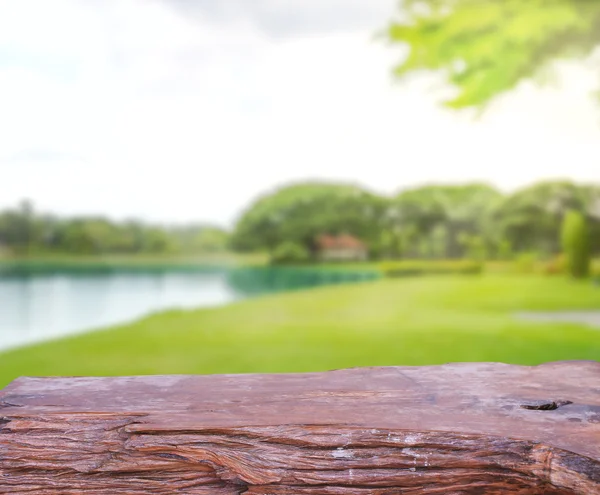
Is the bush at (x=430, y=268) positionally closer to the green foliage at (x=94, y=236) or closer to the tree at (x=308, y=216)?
the tree at (x=308, y=216)

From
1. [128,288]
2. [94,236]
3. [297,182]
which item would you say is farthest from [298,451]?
[128,288]

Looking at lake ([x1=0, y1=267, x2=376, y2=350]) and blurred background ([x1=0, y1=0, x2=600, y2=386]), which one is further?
lake ([x1=0, y1=267, x2=376, y2=350])

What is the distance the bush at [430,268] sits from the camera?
4965mm

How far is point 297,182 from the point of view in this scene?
471 centimetres

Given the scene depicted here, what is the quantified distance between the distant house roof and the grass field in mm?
382

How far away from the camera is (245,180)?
4.54 metres

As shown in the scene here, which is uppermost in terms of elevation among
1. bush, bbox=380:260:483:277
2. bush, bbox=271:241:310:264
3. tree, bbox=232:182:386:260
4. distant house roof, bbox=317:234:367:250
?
tree, bbox=232:182:386:260

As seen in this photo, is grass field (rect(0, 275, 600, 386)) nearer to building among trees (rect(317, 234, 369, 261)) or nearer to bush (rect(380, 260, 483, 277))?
bush (rect(380, 260, 483, 277))

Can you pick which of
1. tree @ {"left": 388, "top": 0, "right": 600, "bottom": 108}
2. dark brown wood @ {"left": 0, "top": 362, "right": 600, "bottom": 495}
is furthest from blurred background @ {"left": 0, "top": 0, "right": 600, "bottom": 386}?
dark brown wood @ {"left": 0, "top": 362, "right": 600, "bottom": 495}

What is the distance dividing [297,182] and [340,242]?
0.75 metres

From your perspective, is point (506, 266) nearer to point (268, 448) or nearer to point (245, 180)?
point (245, 180)

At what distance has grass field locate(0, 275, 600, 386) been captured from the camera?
10.5 feet

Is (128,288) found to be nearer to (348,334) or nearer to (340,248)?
(340,248)

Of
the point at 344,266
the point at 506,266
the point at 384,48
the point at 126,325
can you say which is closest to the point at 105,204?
the point at 126,325
